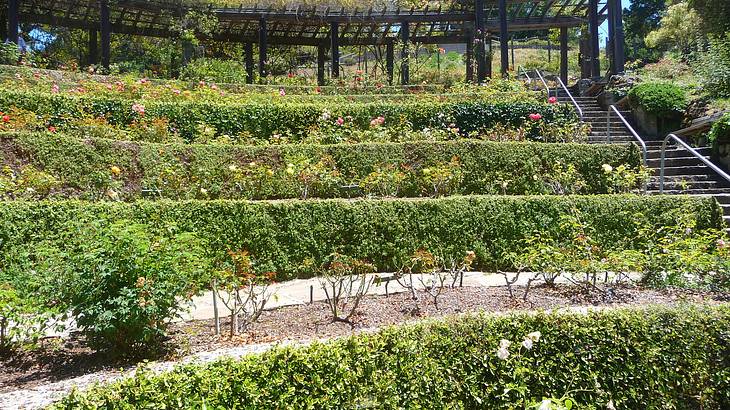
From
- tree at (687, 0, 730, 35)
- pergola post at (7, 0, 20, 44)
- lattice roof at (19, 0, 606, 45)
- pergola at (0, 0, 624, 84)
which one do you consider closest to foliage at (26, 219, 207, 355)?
pergola post at (7, 0, 20, 44)

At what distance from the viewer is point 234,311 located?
15.5ft

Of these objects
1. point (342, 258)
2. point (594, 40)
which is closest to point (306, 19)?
point (594, 40)

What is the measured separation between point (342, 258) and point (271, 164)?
8.89 ft

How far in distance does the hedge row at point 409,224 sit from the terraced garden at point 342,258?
3 centimetres

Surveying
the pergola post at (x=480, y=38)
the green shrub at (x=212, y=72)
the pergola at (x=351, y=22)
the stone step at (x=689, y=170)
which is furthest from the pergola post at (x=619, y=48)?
the green shrub at (x=212, y=72)

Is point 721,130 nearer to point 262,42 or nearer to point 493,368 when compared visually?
point 493,368

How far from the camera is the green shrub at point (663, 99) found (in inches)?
491

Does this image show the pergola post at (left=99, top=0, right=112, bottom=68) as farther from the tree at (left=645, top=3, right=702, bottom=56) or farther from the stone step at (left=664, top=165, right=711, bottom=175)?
the tree at (left=645, top=3, right=702, bottom=56)

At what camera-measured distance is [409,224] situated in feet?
25.3

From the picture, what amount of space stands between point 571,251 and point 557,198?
2.01 metres

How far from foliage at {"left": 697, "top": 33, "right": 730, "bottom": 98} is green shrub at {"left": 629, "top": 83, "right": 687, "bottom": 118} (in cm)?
54

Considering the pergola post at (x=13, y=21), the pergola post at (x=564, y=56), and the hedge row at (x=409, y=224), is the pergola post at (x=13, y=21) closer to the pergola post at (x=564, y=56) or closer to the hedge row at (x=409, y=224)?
the hedge row at (x=409, y=224)

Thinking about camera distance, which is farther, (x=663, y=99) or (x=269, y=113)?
(x=663, y=99)

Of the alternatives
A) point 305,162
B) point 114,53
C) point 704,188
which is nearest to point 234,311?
point 305,162
